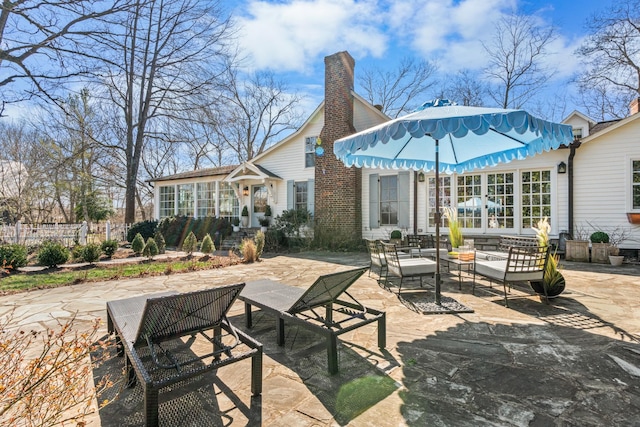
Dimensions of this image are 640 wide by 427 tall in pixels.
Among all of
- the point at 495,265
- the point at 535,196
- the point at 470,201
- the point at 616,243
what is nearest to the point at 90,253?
the point at 495,265

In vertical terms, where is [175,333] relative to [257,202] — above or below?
below

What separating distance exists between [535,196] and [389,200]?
4.52 meters

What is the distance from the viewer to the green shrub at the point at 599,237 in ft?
27.0

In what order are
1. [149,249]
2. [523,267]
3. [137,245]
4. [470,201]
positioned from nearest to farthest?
[523,267], [149,249], [137,245], [470,201]

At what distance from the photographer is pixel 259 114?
2611cm

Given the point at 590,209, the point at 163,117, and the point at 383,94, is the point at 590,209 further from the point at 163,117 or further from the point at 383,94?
the point at 163,117

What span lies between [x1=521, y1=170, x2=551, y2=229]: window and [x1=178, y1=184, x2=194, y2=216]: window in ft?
49.0

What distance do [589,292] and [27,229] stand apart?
15385mm

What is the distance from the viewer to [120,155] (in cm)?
2075

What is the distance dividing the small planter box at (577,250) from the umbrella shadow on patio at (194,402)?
9513mm

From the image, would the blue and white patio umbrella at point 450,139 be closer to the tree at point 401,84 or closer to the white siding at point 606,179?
the white siding at point 606,179

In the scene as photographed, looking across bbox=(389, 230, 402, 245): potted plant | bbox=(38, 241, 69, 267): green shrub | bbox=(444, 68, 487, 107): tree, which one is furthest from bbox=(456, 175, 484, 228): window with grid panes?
bbox=(38, 241, 69, 267): green shrub

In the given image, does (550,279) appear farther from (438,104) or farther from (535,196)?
(535,196)

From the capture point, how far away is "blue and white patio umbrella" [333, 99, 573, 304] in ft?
10.9
